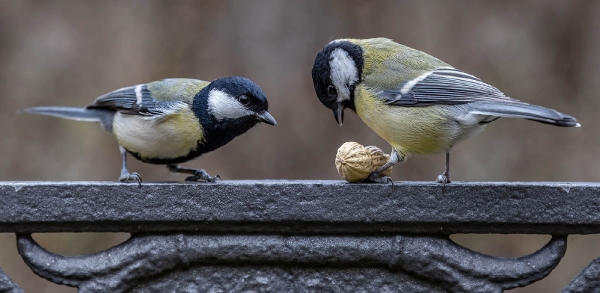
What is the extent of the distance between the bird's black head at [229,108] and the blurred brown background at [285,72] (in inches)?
67.0

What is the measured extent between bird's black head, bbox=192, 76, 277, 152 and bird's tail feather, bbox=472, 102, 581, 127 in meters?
0.69

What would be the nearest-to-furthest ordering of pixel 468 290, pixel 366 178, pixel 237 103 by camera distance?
pixel 468 290
pixel 366 178
pixel 237 103

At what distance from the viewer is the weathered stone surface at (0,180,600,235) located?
175 cm

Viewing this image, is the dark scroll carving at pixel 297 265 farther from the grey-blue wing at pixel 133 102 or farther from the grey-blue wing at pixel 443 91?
the grey-blue wing at pixel 133 102

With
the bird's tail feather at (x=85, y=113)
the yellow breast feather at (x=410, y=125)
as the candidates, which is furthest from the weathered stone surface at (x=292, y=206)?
the bird's tail feather at (x=85, y=113)

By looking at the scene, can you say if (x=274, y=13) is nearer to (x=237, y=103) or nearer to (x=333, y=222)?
(x=237, y=103)

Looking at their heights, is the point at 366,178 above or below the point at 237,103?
below

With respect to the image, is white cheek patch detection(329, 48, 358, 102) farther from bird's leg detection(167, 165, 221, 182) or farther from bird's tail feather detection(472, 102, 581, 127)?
bird's leg detection(167, 165, 221, 182)

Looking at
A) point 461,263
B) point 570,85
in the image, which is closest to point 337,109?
point 461,263

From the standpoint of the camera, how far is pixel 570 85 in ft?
13.0

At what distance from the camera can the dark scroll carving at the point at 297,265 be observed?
1.76 metres

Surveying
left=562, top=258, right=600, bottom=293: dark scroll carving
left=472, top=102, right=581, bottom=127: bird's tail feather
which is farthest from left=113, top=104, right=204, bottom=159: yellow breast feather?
left=562, top=258, right=600, bottom=293: dark scroll carving

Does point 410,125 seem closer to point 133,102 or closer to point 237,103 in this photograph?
point 237,103

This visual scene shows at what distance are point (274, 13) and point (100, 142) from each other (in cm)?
137
